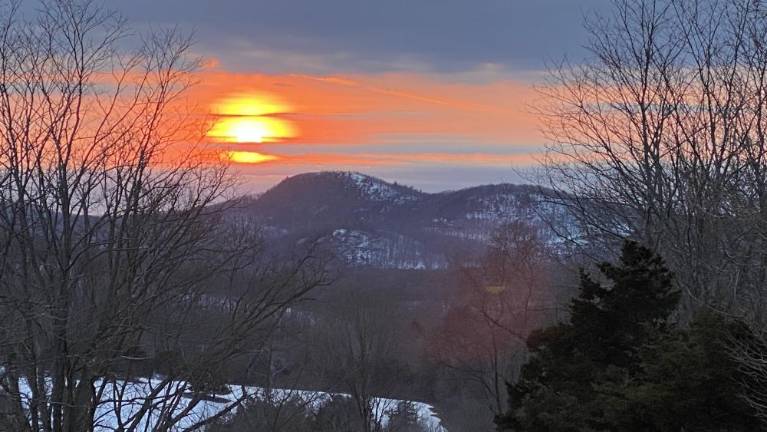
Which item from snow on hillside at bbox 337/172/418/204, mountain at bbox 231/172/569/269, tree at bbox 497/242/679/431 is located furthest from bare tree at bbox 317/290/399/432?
snow on hillside at bbox 337/172/418/204

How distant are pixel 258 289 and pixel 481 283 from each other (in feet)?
47.1

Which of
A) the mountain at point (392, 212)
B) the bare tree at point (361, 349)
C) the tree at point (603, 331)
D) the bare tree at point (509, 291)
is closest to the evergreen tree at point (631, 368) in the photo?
the tree at point (603, 331)

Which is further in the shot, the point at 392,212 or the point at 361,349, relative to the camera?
the point at 392,212

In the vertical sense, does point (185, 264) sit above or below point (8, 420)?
above

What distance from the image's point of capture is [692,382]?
5.86 m

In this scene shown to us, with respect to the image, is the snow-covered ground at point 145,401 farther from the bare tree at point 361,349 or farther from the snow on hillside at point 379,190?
the snow on hillside at point 379,190

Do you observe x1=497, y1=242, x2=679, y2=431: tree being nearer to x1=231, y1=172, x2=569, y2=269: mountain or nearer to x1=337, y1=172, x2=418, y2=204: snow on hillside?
x1=231, y1=172, x2=569, y2=269: mountain

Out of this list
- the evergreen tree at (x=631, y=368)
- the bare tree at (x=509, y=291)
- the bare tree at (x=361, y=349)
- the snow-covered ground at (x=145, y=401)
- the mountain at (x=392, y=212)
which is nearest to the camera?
the evergreen tree at (x=631, y=368)

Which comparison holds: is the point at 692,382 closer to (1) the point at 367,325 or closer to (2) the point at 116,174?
(2) the point at 116,174

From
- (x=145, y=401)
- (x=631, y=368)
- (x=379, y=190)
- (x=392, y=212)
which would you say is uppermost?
(x=379, y=190)

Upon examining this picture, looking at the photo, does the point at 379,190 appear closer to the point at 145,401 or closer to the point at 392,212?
the point at 392,212

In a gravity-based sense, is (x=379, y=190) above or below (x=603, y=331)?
above

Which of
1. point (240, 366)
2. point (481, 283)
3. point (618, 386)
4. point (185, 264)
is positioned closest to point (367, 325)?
point (481, 283)

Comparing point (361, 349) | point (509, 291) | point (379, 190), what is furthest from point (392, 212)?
point (509, 291)
